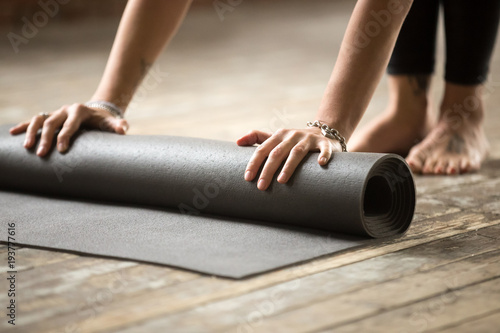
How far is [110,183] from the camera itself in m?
1.84

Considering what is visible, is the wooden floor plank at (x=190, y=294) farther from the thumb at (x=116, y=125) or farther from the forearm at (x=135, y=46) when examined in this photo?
the forearm at (x=135, y=46)

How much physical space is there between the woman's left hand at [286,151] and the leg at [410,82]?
0.79 m

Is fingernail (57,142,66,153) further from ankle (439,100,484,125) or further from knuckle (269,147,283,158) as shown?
ankle (439,100,484,125)

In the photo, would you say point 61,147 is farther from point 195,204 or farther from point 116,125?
point 195,204

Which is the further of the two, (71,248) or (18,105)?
(18,105)

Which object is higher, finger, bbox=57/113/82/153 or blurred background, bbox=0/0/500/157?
finger, bbox=57/113/82/153

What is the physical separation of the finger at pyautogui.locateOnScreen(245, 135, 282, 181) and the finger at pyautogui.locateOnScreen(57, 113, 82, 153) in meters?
0.54

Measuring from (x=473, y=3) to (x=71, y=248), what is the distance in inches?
60.3

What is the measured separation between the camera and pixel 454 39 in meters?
2.45

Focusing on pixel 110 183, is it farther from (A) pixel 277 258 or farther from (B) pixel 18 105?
(B) pixel 18 105

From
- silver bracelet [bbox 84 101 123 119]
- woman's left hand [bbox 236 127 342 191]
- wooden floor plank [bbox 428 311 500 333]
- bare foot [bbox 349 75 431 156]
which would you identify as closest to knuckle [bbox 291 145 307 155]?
woman's left hand [bbox 236 127 342 191]

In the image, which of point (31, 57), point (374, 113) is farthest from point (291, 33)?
point (374, 113)

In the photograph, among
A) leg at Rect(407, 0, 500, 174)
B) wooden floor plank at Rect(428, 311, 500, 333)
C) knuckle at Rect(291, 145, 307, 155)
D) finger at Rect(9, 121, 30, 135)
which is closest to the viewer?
wooden floor plank at Rect(428, 311, 500, 333)

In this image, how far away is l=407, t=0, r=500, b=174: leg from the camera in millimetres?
2367
